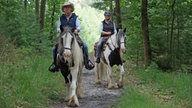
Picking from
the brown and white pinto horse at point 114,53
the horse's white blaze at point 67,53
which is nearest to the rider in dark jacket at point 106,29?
the brown and white pinto horse at point 114,53

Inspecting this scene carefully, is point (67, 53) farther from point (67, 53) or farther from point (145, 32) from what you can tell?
point (145, 32)

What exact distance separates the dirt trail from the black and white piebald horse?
1.25ft

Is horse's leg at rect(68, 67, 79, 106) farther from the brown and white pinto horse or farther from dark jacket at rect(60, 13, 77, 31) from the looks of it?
the brown and white pinto horse

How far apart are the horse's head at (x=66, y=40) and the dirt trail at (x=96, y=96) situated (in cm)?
143

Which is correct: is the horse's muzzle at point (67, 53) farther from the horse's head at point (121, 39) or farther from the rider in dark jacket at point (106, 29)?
the rider in dark jacket at point (106, 29)

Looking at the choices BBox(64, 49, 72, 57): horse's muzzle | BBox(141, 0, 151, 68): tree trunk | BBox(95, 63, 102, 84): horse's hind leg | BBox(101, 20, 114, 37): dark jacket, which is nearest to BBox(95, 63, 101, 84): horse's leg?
BBox(95, 63, 102, 84): horse's hind leg

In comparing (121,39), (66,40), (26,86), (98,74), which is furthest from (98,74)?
(26,86)

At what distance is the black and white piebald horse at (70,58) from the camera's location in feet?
29.5

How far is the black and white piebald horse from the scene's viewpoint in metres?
8.98

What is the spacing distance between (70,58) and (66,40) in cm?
56

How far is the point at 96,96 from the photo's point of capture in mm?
10875

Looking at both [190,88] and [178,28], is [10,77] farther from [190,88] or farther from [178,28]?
[178,28]

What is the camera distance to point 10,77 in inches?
370

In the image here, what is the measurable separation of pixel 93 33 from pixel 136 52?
97.3 meters
